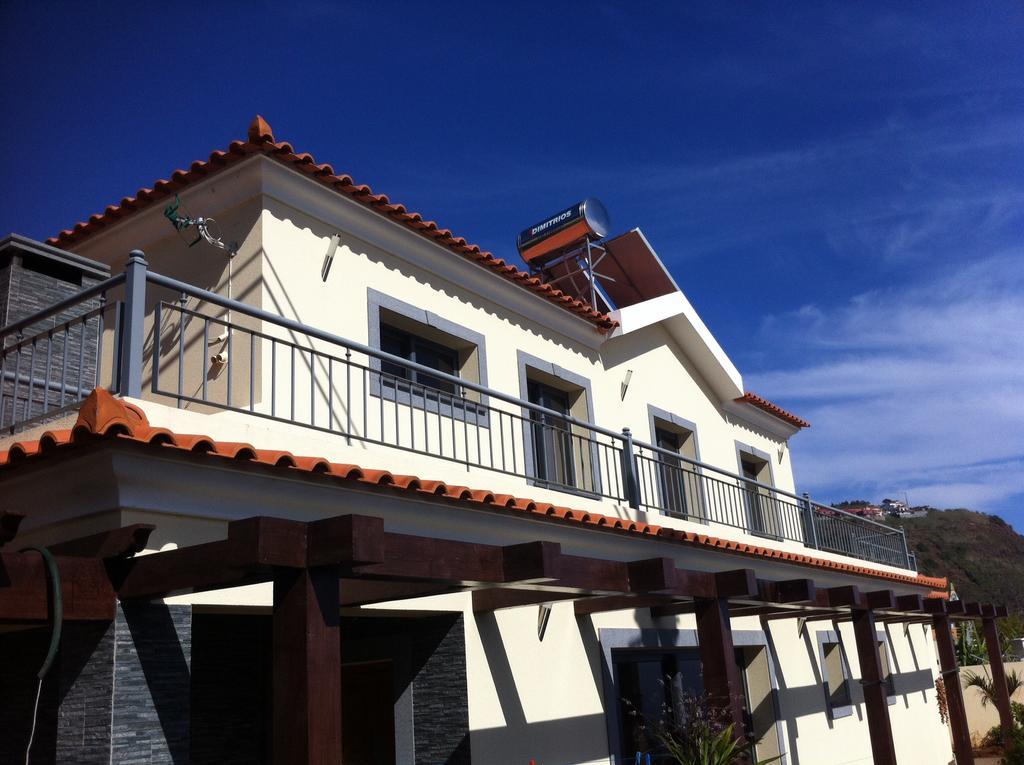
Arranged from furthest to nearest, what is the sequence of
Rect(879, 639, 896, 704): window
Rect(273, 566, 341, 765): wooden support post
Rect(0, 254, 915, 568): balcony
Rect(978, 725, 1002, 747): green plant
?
Rect(978, 725, 1002, 747): green plant → Rect(879, 639, 896, 704): window → Rect(0, 254, 915, 568): balcony → Rect(273, 566, 341, 765): wooden support post

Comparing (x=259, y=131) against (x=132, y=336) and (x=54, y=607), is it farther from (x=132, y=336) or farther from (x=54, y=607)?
(x=54, y=607)

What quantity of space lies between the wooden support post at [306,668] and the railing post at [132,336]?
1.77 meters

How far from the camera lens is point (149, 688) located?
512 cm

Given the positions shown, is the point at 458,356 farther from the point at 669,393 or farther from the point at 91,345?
the point at 669,393

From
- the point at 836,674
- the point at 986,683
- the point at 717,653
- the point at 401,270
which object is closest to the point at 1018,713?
the point at 986,683

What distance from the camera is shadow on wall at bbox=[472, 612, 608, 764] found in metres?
8.53

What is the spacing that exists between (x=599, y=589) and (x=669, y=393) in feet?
26.9

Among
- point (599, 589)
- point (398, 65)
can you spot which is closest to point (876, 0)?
point (398, 65)

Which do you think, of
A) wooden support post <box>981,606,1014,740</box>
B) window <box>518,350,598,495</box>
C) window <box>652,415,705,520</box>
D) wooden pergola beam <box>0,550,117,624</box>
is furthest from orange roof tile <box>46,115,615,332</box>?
wooden support post <box>981,606,1014,740</box>

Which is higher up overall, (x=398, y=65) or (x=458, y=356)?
(x=398, y=65)

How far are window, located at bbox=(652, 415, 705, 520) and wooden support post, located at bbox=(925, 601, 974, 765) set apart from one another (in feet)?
14.5

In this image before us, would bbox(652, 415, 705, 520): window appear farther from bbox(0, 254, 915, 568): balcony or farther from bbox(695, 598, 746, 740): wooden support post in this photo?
bbox(695, 598, 746, 740): wooden support post

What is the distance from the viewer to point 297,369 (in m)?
8.38

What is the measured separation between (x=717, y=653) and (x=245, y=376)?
4804mm
